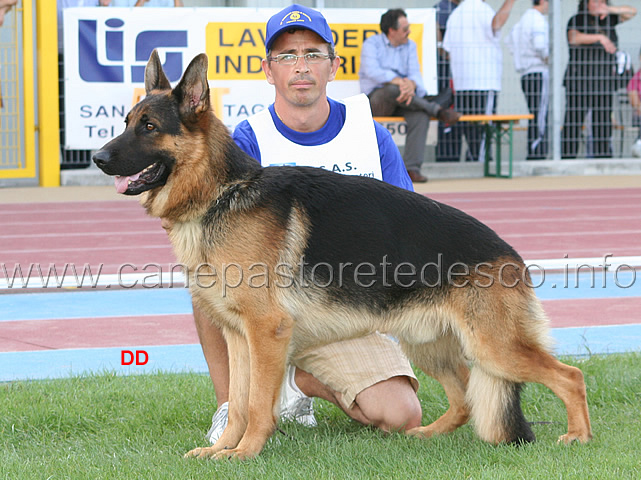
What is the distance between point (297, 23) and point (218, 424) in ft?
6.17

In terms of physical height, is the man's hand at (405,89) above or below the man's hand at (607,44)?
below

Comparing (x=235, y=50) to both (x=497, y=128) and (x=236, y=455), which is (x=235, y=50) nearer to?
(x=497, y=128)

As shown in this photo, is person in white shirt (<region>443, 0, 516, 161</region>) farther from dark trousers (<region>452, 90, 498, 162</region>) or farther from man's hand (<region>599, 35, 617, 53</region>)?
man's hand (<region>599, 35, 617, 53</region>)

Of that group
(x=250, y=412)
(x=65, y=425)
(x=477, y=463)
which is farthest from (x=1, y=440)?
(x=477, y=463)

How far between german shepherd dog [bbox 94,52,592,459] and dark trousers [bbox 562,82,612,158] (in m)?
12.0

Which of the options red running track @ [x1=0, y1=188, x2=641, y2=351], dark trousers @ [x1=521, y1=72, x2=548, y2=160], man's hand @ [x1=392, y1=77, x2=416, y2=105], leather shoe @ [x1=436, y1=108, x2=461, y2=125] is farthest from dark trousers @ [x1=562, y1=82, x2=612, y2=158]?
man's hand @ [x1=392, y1=77, x2=416, y2=105]

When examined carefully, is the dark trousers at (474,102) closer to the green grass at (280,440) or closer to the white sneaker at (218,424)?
the green grass at (280,440)

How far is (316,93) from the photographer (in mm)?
4293

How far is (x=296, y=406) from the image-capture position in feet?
14.2

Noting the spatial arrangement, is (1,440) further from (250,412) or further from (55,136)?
(55,136)

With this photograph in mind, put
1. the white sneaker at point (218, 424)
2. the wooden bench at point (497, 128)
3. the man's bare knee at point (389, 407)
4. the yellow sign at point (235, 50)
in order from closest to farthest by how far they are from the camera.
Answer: the white sneaker at point (218, 424) < the man's bare knee at point (389, 407) < the yellow sign at point (235, 50) < the wooden bench at point (497, 128)

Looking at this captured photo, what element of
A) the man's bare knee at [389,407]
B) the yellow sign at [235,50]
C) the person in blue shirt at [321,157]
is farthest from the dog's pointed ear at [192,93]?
the yellow sign at [235,50]

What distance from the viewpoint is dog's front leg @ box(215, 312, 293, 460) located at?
3527 mm

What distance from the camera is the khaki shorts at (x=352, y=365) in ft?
13.9
